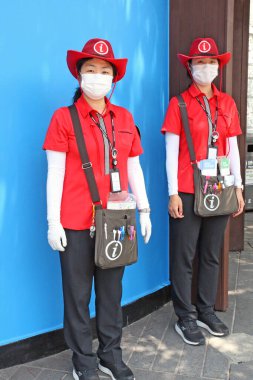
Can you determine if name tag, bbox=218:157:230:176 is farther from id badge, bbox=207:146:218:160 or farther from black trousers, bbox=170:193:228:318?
black trousers, bbox=170:193:228:318

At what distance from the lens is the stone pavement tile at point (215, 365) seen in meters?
2.77

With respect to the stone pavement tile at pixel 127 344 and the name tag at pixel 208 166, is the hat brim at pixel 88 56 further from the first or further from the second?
the stone pavement tile at pixel 127 344

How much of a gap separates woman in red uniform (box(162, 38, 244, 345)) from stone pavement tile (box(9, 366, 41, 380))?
3.47ft

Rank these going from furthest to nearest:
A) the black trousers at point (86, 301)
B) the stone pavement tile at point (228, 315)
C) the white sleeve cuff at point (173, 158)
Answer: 1. the stone pavement tile at point (228, 315)
2. the white sleeve cuff at point (173, 158)
3. the black trousers at point (86, 301)

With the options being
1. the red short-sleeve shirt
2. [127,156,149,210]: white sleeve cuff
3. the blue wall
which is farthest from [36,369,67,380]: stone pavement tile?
[127,156,149,210]: white sleeve cuff

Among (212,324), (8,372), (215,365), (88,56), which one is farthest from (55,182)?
(212,324)

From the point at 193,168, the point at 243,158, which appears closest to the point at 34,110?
the point at 193,168

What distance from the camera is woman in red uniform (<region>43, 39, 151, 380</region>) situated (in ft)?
7.85

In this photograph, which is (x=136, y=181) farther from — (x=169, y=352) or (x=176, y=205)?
(x=169, y=352)

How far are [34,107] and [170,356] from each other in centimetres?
185

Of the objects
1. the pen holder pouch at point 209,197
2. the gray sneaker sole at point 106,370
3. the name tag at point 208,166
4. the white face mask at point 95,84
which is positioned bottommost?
the gray sneaker sole at point 106,370

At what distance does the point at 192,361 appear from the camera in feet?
9.59

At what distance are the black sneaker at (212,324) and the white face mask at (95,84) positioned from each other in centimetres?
185

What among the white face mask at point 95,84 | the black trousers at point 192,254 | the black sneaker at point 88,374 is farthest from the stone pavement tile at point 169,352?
the white face mask at point 95,84
